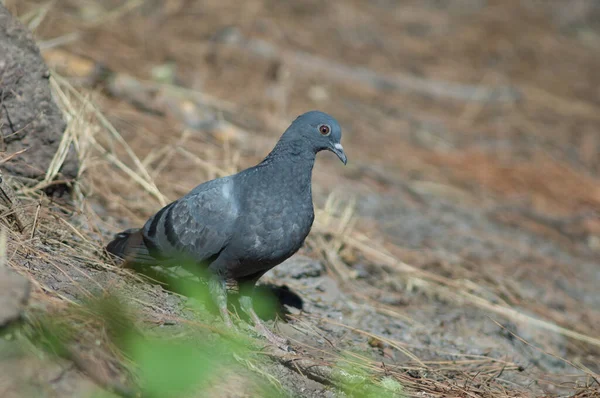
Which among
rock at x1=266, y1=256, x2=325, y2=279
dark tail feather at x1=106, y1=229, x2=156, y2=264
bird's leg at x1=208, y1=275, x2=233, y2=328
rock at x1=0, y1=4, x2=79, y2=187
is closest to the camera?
bird's leg at x1=208, y1=275, x2=233, y2=328

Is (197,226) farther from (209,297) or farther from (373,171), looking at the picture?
(373,171)

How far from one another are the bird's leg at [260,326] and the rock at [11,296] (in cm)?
135

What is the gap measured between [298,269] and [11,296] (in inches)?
97.7

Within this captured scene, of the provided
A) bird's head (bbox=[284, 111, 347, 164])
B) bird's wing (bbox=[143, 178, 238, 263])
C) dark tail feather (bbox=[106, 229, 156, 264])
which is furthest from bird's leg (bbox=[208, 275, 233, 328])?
bird's head (bbox=[284, 111, 347, 164])

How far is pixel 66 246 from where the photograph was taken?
3.73m

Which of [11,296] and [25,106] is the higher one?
[25,106]

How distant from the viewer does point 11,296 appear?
2406mm

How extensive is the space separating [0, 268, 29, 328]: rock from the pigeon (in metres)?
1.27

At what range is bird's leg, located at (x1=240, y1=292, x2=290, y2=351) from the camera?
11.8ft

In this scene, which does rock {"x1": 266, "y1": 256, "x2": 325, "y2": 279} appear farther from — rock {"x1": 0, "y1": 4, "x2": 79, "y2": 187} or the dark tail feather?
rock {"x1": 0, "y1": 4, "x2": 79, "y2": 187}

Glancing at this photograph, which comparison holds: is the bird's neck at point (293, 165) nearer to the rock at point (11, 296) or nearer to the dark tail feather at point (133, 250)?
the dark tail feather at point (133, 250)

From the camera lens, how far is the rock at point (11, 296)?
7.77 ft

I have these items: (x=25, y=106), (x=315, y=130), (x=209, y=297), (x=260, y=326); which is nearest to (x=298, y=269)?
(x=209, y=297)

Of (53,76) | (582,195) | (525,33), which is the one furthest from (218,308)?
(525,33)
